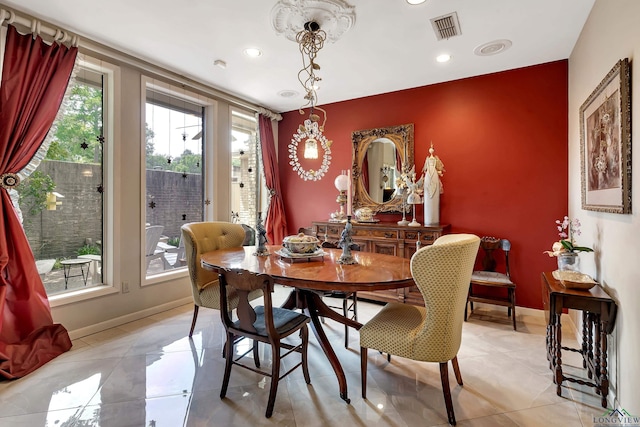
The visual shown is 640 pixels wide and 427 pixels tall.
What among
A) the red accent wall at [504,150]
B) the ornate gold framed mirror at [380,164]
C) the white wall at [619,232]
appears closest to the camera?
the white wall at [619,232]

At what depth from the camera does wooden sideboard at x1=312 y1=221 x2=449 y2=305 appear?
11.1 ft

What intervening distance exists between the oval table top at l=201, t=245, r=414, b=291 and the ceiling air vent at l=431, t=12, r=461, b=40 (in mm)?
1920

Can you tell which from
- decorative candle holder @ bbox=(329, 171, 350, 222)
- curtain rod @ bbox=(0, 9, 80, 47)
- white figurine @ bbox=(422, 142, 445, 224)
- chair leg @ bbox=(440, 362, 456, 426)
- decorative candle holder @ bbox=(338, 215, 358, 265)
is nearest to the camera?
chair leg @ bbox=(440, 362, 456, 426)

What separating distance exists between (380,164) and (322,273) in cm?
267

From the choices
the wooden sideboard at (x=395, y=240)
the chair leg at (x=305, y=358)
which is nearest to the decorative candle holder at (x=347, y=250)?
the chair leg at (x=305, y=358)

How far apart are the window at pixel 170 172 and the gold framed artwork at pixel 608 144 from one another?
384 centimetres

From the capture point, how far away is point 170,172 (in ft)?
11.8

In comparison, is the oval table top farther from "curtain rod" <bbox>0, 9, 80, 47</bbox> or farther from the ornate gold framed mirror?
"curtain rod" <bbox>0, 9, 80, 47</bbox>

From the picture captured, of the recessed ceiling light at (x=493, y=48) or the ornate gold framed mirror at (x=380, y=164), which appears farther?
the ornate gold framed mirror at (x=380, y=164)

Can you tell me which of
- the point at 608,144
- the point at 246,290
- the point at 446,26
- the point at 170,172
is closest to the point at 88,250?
the point at 170,172

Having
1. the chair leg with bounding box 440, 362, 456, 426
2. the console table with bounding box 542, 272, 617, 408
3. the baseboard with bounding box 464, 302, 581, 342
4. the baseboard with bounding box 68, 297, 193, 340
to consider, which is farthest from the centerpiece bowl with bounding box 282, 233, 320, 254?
the baseboard with bounding box 464, 302, 581, 342

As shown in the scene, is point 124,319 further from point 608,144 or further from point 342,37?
point 608,144

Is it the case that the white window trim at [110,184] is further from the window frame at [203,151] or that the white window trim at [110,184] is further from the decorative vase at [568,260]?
the decorative vase at [568,260]

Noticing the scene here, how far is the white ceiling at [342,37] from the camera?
7.52 ft
